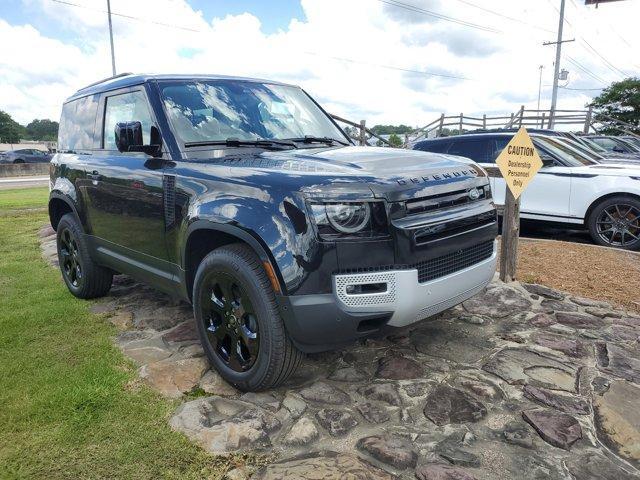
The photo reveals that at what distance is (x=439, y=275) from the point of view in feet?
9.17

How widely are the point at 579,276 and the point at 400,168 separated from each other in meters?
3.29

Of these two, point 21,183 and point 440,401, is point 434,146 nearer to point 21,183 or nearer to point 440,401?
point 440,401

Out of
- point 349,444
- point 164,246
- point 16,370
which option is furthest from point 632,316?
point 16,370

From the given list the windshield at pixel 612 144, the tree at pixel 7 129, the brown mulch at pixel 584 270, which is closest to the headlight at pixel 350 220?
the brown mulch at pixel 584 270

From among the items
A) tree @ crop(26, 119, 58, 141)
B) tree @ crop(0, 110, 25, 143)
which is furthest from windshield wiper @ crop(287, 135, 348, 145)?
tree @ crop(26, 119, 58, 141)

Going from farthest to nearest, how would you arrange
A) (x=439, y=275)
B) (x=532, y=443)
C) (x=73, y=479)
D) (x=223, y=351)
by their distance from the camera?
(x=223, y=351) → (x=439, y=275) → (x=532, y=443) → (x=73, y=479)

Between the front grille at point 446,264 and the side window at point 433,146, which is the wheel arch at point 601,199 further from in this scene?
the front grille at point 446,264

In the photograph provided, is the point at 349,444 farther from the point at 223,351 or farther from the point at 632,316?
the point at 632,316

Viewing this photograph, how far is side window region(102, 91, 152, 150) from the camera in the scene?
11.7 feet

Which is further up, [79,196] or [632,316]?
[79,196]

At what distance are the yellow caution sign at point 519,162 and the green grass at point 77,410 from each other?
3727 millimetres

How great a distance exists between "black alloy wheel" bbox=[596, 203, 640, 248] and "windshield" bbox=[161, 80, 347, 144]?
184 inches

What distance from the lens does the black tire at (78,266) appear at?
4559 mm

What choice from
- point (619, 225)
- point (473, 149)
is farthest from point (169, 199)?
point (473, 149)
